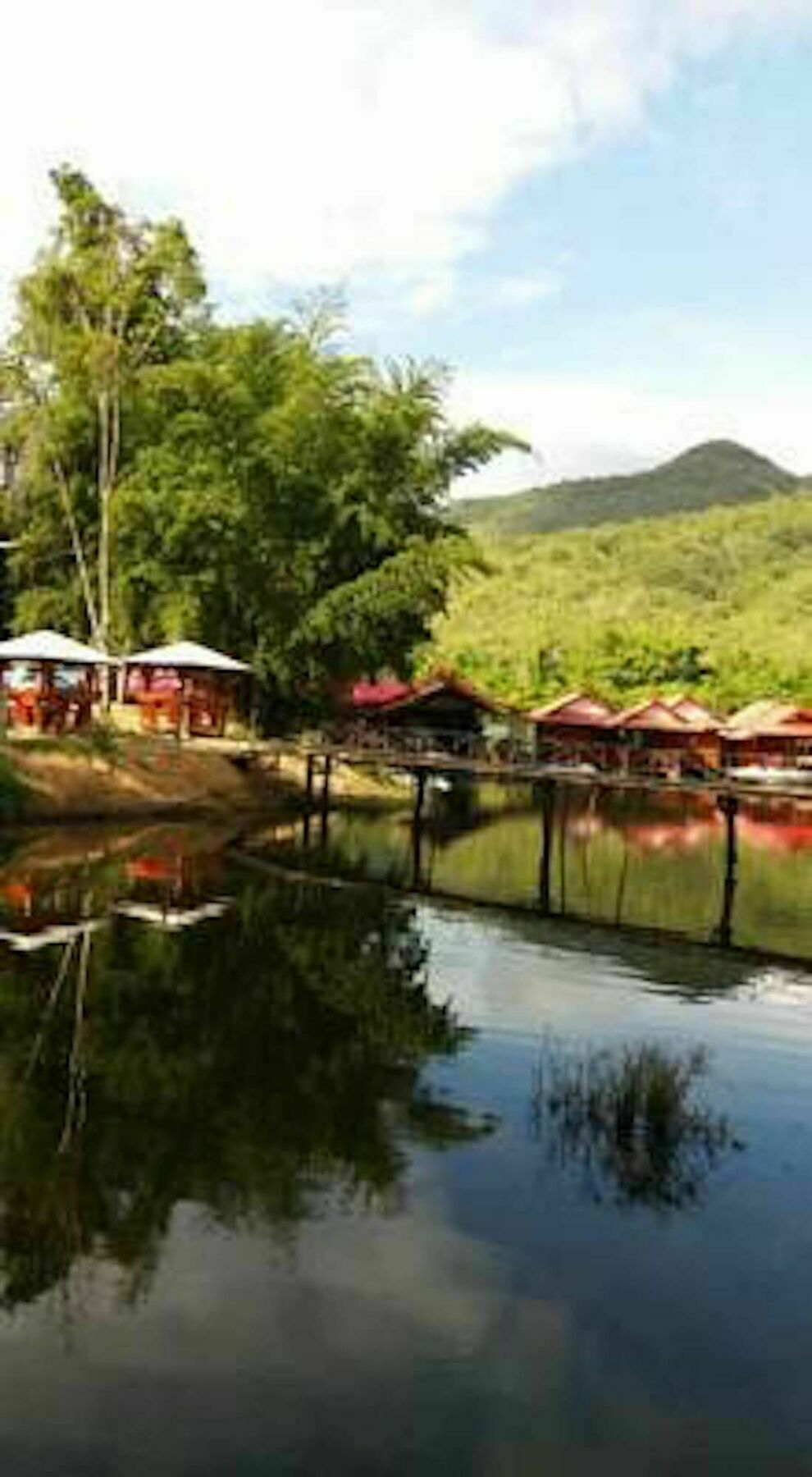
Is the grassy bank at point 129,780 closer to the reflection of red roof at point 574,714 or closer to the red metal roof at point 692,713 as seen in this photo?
the reflection of red roof at point 574,714

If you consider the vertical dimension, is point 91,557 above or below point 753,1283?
above

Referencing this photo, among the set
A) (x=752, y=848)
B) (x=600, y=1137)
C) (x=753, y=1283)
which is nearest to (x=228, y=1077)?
(x=600, y=1137)

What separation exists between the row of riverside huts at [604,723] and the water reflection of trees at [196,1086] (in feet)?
108

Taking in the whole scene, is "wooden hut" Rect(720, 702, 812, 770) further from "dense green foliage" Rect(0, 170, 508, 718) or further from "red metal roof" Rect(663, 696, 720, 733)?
"dense green foliage" Rect(0, 170, 508, 718)

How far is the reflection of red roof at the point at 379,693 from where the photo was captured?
6519cm

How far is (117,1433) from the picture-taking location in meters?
8.69

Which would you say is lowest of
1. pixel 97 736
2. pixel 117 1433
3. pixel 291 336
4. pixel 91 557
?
pixel 117 1433

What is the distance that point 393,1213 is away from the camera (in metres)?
12.3

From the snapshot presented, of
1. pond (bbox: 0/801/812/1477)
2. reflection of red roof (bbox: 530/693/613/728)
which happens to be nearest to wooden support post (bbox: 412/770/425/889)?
pond (bbox: 0/801/812/1477)

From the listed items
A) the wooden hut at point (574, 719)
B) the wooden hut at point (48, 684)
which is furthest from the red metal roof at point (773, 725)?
A: the wooden hut at point (48, 684)

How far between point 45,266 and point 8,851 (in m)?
21.3

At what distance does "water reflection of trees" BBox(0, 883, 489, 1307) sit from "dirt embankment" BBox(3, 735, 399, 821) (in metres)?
13.1

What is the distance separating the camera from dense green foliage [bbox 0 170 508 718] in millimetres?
45812

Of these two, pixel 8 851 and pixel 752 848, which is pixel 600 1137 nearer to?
pixel 8 851
